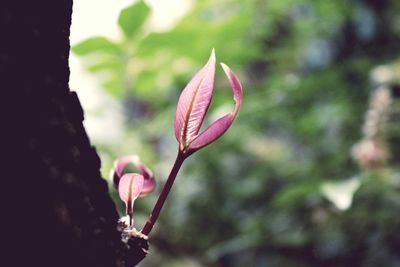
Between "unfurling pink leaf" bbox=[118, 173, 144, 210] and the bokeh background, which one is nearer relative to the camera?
"unfurling pink leaf" bbox=[118, 173, 144, 210]

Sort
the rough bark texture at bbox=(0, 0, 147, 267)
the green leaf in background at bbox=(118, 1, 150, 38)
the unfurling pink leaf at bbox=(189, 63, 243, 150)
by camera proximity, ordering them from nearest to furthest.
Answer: the rough bark texture at bbox=(0, 0, 147, 267) < the unfurling pink leaf at bbox=(189, 63, 243, 150) < the green leaf in background at bbox=(118, 1, 150, 38)

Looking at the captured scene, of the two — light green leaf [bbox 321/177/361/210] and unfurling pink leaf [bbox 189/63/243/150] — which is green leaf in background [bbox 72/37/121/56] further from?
unfurling pink leaf [bbox 189/63/243/150]

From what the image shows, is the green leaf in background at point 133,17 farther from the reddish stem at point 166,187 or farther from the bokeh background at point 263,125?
the reddish stem at point 166,187

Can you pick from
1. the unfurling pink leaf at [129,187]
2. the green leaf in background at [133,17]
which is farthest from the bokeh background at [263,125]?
the unfurling pink leaf at [129,187]

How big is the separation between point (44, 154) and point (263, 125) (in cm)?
191

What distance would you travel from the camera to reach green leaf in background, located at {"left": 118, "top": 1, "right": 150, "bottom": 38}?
1.24m

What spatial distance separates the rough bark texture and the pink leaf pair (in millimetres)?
115

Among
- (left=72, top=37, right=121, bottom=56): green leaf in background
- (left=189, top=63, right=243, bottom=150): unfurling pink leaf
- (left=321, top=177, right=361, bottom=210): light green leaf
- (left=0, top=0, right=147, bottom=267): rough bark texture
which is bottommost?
(left=0, top=0, right=147, bottom=267): rough bark texture

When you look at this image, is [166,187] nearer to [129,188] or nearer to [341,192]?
[129,188]

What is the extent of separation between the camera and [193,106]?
53 cm

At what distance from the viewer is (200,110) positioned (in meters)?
0.53

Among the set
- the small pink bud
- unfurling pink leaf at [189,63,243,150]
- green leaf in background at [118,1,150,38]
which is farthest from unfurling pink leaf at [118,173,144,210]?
green leaf in background at [118,1,150,38]

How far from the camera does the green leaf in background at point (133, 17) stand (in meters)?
1.24

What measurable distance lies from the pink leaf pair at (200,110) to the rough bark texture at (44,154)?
0.12m
